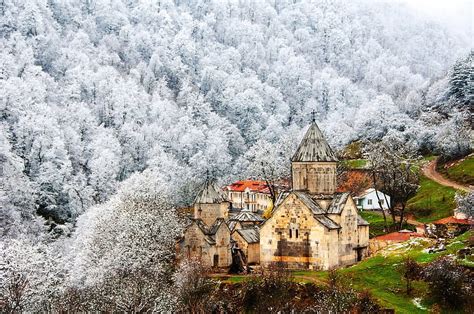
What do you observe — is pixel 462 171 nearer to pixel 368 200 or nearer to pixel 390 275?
pixel 368 200

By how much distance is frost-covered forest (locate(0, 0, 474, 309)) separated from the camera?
56156 mm

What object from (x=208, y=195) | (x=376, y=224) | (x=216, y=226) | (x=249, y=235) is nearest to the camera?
(x=216, y=226)

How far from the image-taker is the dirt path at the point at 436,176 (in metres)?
73.6

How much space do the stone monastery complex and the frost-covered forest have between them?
3398mm

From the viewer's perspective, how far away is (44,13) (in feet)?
449

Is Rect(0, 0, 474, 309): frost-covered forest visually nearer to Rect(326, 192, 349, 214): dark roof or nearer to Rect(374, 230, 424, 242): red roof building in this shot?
Rect(326, 192, 349, 214): dark roof

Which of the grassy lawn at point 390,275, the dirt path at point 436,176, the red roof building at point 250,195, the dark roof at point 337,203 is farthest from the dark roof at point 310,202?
the red roof building at point 250,195

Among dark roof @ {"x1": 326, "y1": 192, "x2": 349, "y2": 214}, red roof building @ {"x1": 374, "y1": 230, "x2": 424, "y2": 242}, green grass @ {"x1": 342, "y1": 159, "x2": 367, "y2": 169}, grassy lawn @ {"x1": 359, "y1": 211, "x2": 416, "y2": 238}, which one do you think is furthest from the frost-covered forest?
red roof building @ {"x1": 374, "y1": 230, "x2": 424, "y2": 242}

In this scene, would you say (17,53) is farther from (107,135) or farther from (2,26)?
(107,135)

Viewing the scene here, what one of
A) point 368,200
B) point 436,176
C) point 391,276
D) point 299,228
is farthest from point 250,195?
point 391,276

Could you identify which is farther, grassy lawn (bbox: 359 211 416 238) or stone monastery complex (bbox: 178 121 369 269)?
grassy lawn (bbox: 359 211 416 238)

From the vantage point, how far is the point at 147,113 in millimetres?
122188

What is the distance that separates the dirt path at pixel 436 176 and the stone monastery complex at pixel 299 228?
2403cm

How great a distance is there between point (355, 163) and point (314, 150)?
5231cm
